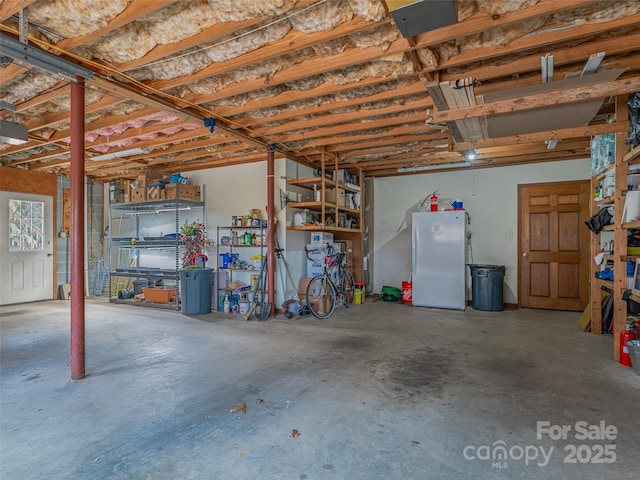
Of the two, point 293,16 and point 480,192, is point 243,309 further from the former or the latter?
point 480,192

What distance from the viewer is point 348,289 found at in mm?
7020

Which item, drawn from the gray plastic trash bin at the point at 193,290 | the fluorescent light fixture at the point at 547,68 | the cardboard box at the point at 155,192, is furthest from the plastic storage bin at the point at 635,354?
the cardboard box at the point at 155,192

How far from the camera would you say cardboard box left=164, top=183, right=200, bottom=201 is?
6.41 meters

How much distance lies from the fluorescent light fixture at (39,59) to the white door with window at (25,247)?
18.3ft

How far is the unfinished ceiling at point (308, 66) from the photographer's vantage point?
7.93ft

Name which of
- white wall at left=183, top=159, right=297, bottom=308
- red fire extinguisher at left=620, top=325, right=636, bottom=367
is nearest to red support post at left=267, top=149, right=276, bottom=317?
white wall at left=183, top=159, right=297, bottom=308

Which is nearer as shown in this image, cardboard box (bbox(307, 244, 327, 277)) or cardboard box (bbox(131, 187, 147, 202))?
cardboard box (bbox(307, 244, 327, 277))

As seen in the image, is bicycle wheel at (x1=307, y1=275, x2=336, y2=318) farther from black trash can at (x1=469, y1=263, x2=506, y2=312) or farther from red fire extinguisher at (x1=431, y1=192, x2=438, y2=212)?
black trash can at (x1=469, y1=263, x2=506, y2=312)

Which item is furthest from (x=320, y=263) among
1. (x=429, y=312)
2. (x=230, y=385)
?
(x=230, y=385)

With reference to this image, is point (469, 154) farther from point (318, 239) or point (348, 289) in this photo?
point (348, 289)

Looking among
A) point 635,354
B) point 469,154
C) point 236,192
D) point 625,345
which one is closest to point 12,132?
point 236,192

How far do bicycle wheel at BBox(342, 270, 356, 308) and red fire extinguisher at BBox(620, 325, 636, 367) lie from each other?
412cm

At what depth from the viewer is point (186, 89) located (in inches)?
143

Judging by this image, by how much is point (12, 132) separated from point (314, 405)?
4.43 meters
